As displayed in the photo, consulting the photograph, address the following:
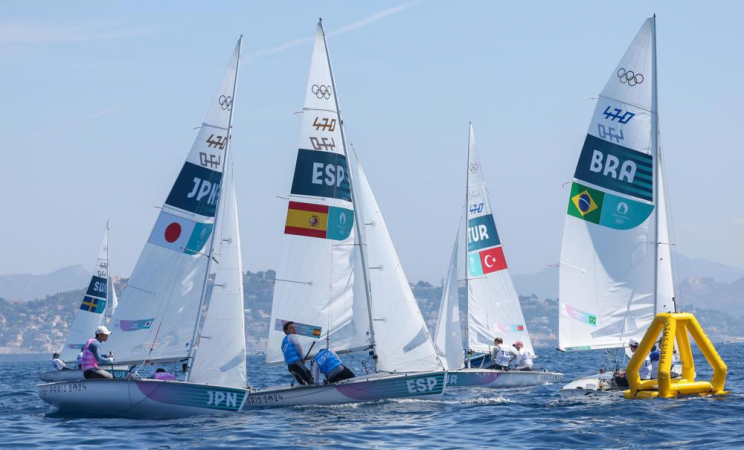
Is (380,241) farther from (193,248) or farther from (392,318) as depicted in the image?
(193,248)

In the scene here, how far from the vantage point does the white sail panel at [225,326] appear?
2139 centimetres

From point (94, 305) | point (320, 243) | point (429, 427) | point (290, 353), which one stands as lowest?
point (429, 427)

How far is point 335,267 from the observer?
926 inches

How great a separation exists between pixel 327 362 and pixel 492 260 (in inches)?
509

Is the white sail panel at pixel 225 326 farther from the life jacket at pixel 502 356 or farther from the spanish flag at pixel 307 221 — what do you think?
the life jacket at pixel 502 356

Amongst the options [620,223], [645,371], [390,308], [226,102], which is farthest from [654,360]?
[226,102]

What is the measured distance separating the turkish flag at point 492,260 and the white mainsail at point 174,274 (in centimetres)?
1343

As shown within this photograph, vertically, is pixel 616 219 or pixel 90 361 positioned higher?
pixel 616 219

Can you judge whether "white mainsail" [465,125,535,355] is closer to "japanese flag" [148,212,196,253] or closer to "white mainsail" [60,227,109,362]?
"japanese flag" [148,212,196,253]

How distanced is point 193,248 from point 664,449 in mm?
11231

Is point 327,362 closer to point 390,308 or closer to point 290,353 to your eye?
point 290,353

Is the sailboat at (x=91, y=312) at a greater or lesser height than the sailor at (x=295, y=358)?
greater

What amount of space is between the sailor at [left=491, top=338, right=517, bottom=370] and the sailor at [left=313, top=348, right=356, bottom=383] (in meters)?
10.0

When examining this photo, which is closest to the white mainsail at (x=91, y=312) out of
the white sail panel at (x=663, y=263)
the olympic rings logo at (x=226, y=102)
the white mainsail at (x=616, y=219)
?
the olympic rings logo at (x=226, y=102)
